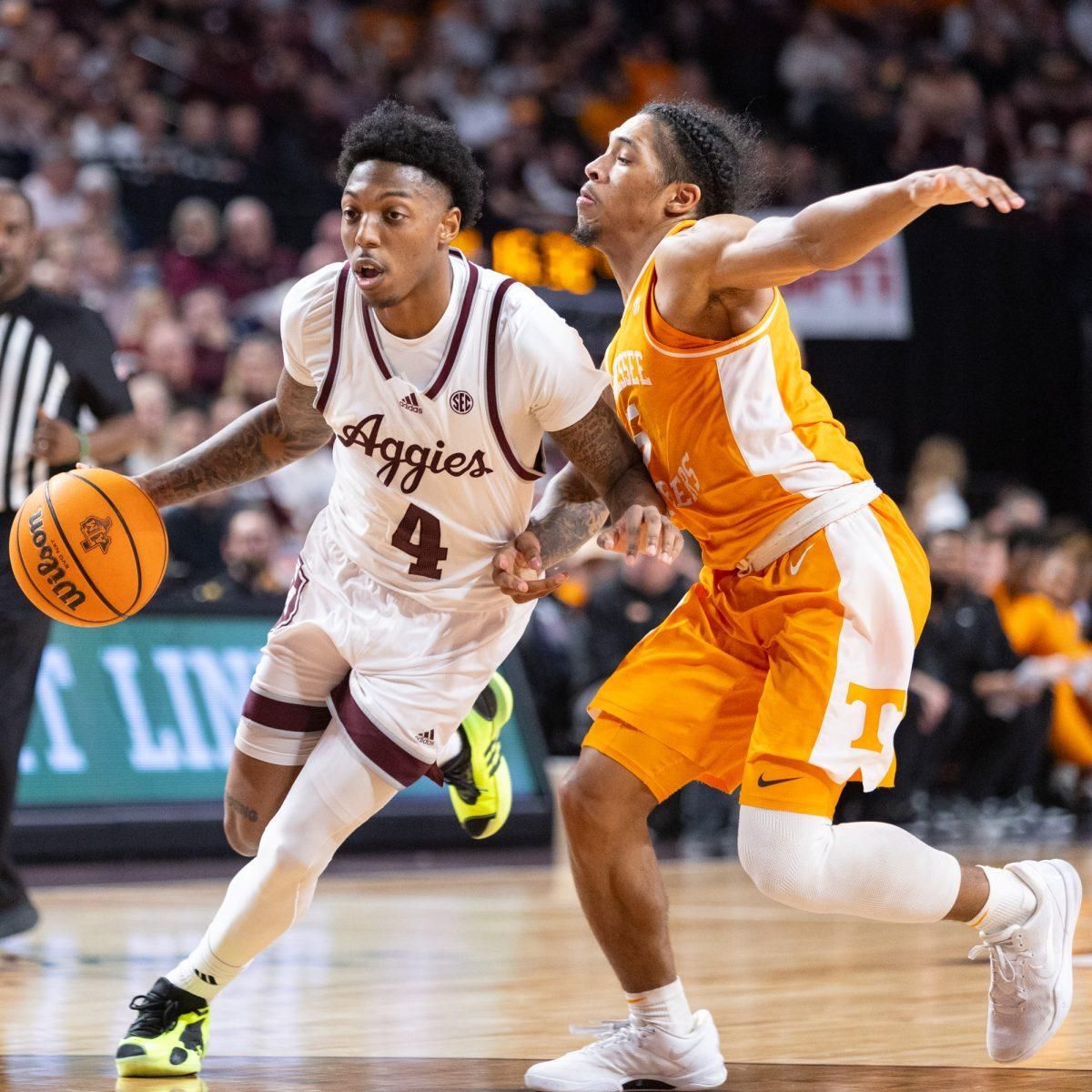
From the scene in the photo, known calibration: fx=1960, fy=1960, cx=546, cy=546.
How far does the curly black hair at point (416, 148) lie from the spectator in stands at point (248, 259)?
7506mm

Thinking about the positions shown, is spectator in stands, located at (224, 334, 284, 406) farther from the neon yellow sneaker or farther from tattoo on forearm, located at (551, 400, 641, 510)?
the neon yellow sneaker

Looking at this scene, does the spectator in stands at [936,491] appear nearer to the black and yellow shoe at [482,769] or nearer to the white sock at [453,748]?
the black and yellow shoe at [482,769]

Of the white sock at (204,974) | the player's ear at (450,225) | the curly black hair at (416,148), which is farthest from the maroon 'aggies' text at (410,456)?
the white sock at (204,974)

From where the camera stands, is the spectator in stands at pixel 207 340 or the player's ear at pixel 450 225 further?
the spectator in stands at pixel 207 340

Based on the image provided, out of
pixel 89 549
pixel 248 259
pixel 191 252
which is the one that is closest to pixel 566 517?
pixel 89 549

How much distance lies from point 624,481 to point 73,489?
1.23 metres

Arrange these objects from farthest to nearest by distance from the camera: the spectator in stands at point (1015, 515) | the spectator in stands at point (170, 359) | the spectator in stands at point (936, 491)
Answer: the spectator in stands at point (1015, 515), the spectator in stands at point (936, 491), the spectator in stands at point (170, 359)

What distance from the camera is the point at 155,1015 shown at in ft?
13.3

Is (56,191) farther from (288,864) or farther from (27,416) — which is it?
(288,864)

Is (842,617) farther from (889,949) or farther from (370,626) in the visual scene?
(889,949)

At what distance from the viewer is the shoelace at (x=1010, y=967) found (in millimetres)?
4078

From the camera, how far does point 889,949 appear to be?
629cm

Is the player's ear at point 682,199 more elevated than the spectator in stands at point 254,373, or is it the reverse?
the player's ear at point 682,199

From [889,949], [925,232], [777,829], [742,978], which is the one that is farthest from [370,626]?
[925,232]
